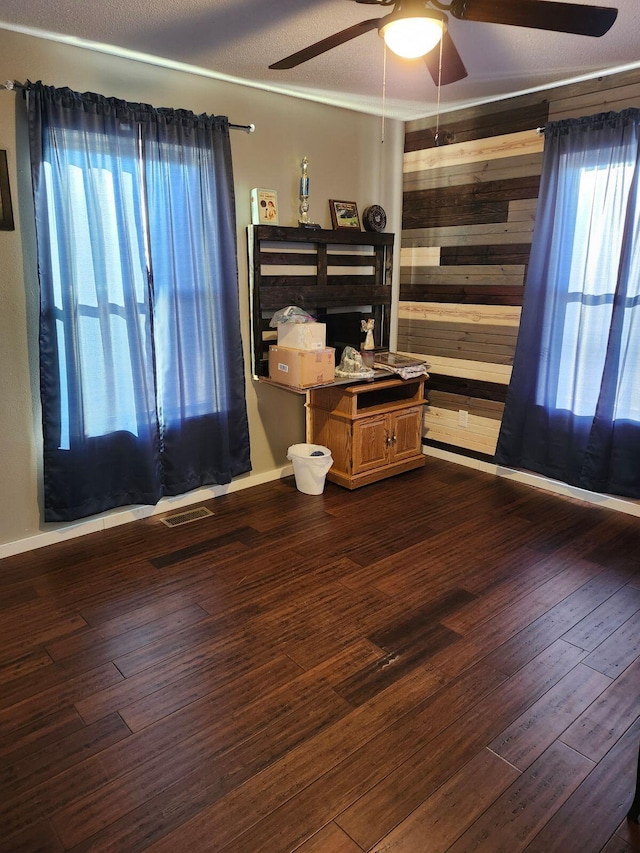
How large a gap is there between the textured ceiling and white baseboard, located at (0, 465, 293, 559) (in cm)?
245

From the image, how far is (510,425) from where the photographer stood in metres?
4.10

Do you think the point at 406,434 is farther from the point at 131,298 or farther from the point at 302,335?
the point at 131,298

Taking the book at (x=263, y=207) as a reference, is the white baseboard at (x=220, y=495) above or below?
below

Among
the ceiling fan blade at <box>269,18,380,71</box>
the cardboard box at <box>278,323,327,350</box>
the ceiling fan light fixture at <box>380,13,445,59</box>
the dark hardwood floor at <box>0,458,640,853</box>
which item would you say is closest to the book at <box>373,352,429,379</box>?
the cardboard box at <box>278,323,327,350</box>

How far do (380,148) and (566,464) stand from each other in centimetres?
264

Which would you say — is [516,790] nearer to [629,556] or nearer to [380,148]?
[629,556]

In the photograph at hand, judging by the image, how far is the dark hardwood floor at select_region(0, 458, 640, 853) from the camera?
168cm

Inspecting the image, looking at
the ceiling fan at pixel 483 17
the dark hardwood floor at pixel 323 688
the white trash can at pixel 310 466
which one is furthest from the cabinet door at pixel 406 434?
the ceiling fan at pixel 483 17

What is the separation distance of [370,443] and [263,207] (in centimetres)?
168

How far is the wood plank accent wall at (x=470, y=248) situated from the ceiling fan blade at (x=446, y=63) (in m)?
1.36

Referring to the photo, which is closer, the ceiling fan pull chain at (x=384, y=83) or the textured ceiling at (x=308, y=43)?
the textured ceiling at (x=308, y=43)

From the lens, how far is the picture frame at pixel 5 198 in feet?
9.20

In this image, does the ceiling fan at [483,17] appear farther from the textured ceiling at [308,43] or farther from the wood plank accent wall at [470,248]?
the wood plank accent wall at [470,248]

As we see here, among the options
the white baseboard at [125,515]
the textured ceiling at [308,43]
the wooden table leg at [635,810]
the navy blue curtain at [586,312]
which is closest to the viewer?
the wooden table leg at [635,810]
